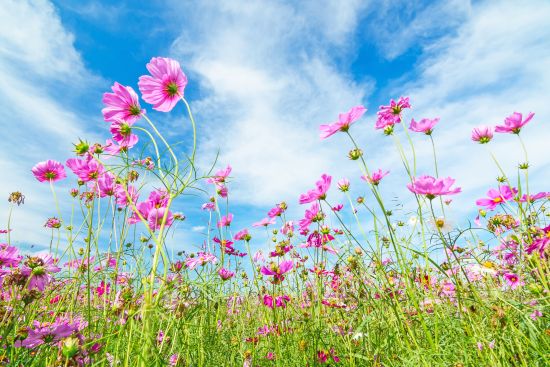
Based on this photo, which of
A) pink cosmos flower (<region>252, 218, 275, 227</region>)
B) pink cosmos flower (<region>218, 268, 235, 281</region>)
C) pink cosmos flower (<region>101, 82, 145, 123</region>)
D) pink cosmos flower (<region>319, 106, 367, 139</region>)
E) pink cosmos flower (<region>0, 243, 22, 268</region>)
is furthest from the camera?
pink cosmos flower (<region>252, 218, 275, 227</region>)

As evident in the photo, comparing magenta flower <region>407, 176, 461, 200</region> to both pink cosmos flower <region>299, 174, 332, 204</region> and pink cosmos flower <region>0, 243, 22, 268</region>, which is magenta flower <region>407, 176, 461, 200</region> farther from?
pink cosmos flower <region>0, 243, 22, 268</region>

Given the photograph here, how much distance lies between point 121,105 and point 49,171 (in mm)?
918

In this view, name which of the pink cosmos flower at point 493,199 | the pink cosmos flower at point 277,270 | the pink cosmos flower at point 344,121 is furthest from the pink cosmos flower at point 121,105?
the pink cosmos flower at point 493,199

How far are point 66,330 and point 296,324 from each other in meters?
1.42

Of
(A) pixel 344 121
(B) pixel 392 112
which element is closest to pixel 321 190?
(A) pixel 344 121

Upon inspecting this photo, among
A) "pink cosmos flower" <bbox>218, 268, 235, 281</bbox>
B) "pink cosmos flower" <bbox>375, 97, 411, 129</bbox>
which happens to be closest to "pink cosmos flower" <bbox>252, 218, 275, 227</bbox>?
"pink cosmos flower" <bbox>218, 268, 235, 281</bbox>

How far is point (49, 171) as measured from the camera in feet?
5.58

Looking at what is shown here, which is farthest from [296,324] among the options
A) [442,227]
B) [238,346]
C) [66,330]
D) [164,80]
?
[164,80]

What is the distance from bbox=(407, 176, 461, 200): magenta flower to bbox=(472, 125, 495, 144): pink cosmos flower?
764mm

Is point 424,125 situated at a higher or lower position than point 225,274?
higher

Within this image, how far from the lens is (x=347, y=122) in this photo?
1.50 meters

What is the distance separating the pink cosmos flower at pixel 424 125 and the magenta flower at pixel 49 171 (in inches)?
67.7

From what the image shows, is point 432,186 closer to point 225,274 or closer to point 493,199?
point 493,199

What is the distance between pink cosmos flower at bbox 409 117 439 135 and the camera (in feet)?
5.36
